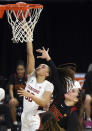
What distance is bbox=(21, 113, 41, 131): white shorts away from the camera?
7.12m

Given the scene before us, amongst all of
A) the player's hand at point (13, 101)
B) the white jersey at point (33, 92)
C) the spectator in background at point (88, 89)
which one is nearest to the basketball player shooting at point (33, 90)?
the white jersey at point (33, 92)

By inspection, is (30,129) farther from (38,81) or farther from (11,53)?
(11,53)

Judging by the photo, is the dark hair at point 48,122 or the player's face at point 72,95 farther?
the player's face at point 72,95

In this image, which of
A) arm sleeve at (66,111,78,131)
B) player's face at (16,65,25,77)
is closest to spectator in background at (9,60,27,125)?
player's face at (16,65,25,77)

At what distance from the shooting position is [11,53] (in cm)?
1284

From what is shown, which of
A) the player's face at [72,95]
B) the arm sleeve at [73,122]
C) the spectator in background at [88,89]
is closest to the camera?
the arm sleeve at [73,122]

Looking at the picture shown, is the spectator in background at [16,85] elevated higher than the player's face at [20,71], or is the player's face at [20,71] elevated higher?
the player's face at [20,71]

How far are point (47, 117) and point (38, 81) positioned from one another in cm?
197

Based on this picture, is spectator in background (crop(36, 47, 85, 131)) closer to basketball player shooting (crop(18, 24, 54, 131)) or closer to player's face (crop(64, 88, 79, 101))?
player's face (crop(64, 88, 79, 101))

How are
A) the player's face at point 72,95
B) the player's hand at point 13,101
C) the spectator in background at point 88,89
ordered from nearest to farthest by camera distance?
the player's face at point 72,95 < the spectator in background at point 88,89 < the player's hand at point 13,101

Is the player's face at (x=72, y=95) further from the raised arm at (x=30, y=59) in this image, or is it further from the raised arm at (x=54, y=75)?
the raised arm at (x=30, y=59)

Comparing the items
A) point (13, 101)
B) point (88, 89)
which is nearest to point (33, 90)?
point (88, 89)

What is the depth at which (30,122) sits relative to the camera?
721 centimetres

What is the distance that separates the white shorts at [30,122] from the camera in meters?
7.12
